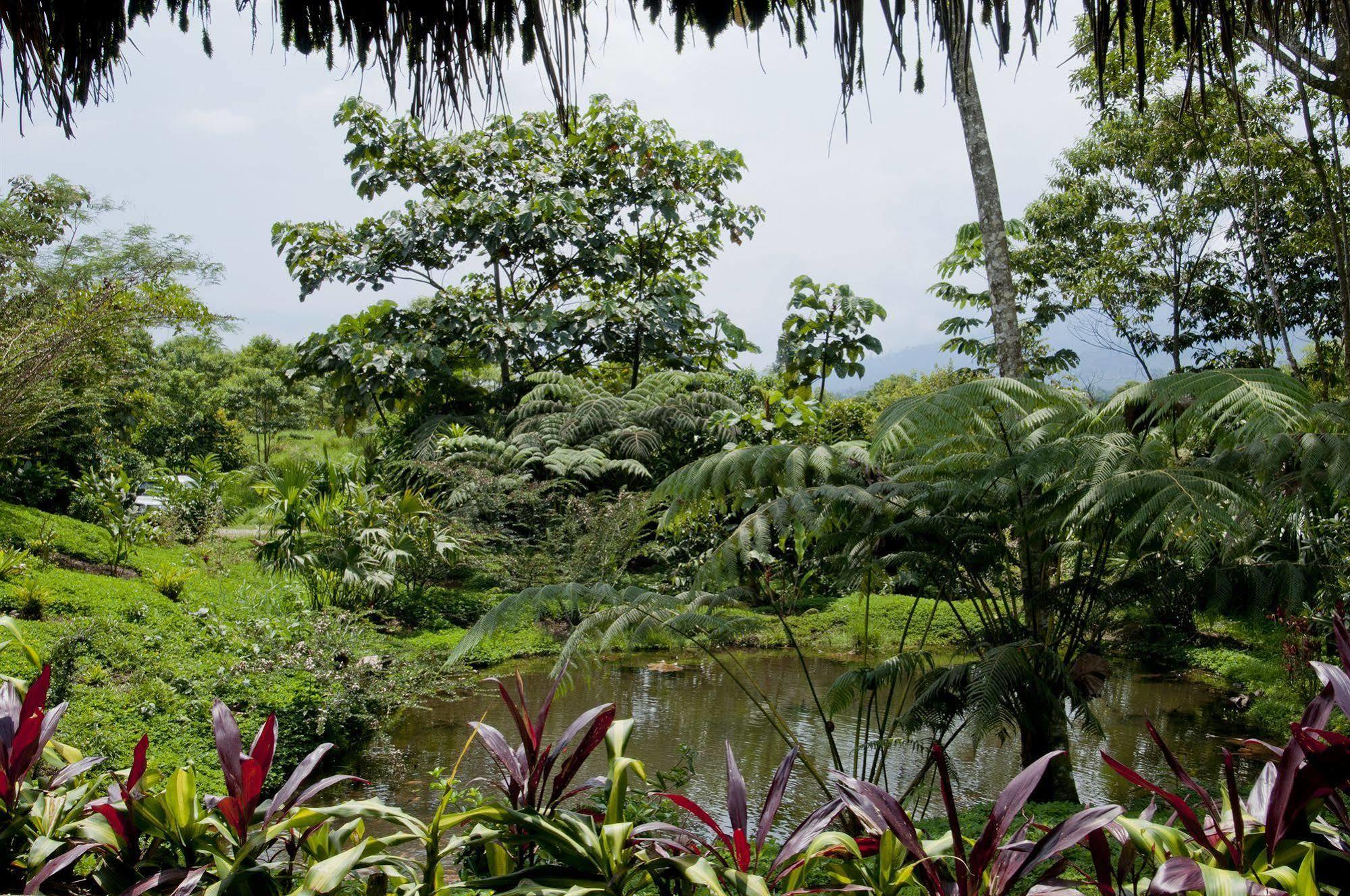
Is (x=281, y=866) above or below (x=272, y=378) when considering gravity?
below

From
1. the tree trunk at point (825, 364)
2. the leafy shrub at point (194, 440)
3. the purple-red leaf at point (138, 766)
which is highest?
the leafy shrub at point (194, 440)

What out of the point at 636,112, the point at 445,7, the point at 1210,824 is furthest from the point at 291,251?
the point at 1210,824

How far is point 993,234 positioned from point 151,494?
11.0 metres

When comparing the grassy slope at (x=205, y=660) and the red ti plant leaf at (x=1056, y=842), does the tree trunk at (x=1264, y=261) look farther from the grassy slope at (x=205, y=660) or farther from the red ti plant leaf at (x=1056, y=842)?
the red ti plant leaf at (x=1056, y=842)

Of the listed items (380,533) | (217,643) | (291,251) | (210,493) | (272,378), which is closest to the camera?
(217,643)

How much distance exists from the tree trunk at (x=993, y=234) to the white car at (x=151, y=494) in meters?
9.23

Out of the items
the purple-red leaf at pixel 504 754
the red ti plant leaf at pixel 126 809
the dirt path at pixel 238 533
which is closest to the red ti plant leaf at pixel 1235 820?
the purple-red leaf at pixel 504 754

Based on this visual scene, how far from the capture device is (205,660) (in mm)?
5121

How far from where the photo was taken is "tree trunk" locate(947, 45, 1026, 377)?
5.25 m

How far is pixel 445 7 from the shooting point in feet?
6.47

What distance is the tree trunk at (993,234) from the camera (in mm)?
5254

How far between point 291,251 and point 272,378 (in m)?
9.80

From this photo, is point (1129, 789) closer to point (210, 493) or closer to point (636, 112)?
point (210, 493)

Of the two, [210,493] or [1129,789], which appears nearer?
[1129,789]
